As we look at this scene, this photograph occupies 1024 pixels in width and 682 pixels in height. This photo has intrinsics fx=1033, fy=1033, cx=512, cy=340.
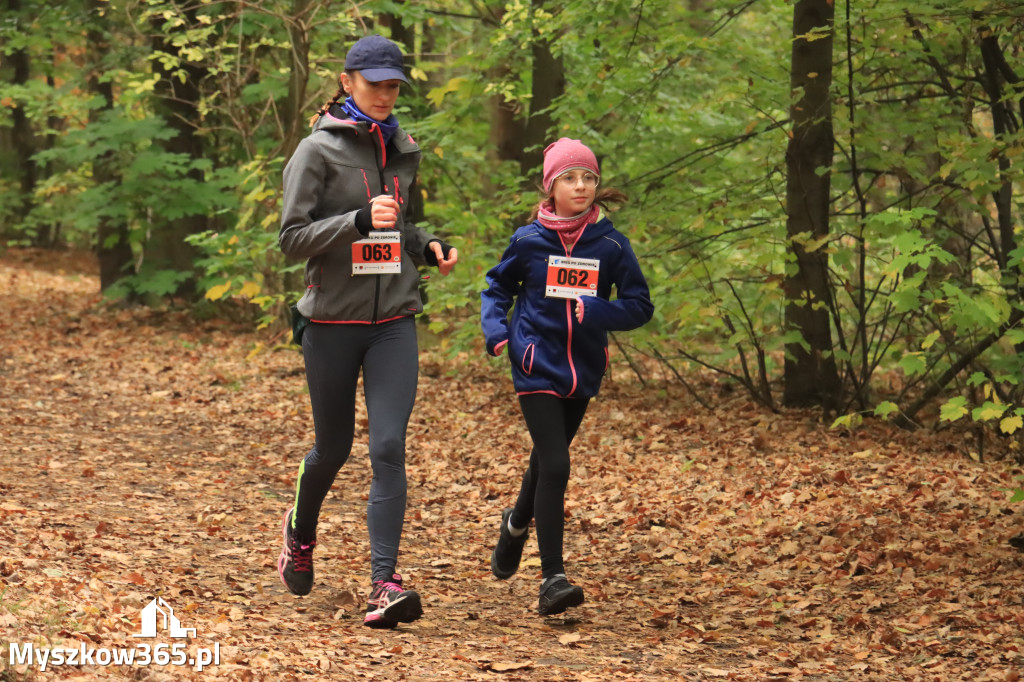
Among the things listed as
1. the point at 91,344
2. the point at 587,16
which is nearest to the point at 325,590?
the point at 587,16

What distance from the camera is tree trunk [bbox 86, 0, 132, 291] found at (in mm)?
15594

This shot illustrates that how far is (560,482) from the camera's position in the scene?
4.87 metres

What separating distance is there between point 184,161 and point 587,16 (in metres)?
8.38

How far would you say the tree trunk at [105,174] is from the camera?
15594 mm

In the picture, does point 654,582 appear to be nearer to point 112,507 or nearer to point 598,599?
point 598,599

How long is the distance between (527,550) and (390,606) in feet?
7.35

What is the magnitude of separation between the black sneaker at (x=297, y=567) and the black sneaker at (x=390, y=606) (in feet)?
1.62

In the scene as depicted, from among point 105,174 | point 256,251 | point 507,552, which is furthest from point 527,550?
point 105,174

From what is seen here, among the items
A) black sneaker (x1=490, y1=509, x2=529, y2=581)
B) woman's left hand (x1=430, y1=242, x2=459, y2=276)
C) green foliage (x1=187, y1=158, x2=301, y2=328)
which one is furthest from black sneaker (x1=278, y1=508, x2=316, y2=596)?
green foliage (x1=187, y1=158, x2=301, y2=328)

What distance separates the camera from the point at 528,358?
191 inches

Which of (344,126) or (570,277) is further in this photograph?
(570,277)

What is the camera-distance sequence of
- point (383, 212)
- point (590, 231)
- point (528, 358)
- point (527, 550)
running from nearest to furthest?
1. point (383, 212)
2. point (528, 358)
3. point (590, 231)
4. point (527, 550)

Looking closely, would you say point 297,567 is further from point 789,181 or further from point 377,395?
point 789,181

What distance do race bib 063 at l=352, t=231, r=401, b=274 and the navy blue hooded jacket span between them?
1.75ft
